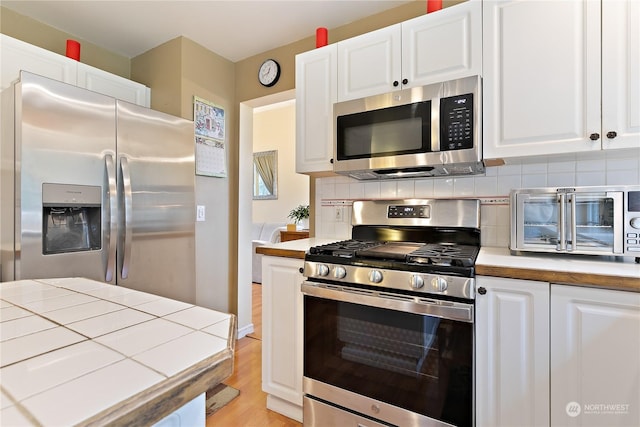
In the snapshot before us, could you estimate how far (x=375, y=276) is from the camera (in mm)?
1384

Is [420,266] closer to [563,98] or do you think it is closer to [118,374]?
[563,98]

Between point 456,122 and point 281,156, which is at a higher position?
point 281,156

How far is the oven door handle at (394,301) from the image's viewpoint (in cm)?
123

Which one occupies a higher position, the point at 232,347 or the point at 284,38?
the point at 284,38

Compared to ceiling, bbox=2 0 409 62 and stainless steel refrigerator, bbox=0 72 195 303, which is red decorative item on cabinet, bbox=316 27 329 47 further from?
stainless steel refrigerator, bbox=0 72 195 303

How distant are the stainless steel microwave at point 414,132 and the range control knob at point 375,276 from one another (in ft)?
2.00

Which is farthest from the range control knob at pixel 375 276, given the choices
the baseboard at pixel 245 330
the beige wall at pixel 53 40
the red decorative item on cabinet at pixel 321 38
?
the beige wall at pixel 53 40

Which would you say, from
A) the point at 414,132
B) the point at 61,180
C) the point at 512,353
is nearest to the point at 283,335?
the point at 512,353

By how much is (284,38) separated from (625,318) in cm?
265

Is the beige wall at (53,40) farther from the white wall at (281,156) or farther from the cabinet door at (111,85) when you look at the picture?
the white wall at (281,156)

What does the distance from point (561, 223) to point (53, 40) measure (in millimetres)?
3487

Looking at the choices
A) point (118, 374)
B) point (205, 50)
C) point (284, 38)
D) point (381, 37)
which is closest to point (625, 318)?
point (118, 374)

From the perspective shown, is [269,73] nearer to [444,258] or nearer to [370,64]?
[370,64]

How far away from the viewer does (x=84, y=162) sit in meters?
1.69
